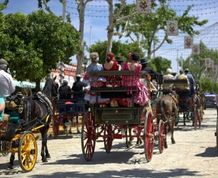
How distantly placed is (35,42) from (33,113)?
14.8 meters

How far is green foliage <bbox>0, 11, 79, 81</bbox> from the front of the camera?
Answer: 25750 millimetres

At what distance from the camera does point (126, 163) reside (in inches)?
492

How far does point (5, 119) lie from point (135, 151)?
5064 millimetres

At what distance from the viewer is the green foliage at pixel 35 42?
84.5ft

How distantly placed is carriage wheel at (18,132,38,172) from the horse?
0.25m

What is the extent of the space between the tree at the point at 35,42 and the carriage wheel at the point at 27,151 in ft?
47.4

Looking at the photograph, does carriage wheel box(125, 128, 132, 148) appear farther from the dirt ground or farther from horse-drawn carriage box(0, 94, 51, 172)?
horse-drawn carriage box(0, 94, 51, 172)

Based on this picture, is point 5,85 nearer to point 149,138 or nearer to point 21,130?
point 21,130

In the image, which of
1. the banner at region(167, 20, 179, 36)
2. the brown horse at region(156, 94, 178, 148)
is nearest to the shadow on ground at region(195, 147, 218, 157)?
the brown horse at region(156, 94, 178, 148)

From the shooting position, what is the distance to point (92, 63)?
564 inches

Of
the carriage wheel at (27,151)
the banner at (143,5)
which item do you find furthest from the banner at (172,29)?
the carriage wheel at (27,151)

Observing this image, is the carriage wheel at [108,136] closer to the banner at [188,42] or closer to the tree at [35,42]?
the tree at [35,42]

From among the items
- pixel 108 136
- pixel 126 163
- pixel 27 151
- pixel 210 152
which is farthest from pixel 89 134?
pixel 210 152

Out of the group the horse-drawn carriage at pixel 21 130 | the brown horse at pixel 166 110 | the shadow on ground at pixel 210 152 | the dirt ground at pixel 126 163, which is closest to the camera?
the horse-drawn carriage at pixel 21 130
